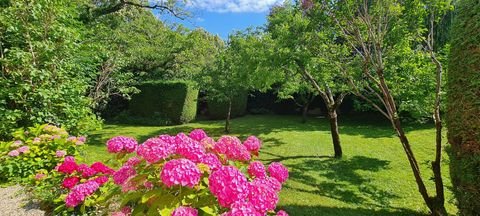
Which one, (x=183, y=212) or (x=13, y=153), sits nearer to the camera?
(x=183, y=212)

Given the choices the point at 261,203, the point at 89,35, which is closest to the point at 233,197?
the point at 261,203

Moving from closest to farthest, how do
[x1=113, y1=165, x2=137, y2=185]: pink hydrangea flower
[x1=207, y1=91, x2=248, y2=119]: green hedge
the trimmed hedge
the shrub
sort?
[x1=113, y1=165, x2=137, y2=185]: pink hydrangea flower → the trimmed hedge → the shrub → [x1=207, y1=91, x2=248, y2=119]: green hedge

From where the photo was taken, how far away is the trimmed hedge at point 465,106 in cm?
307

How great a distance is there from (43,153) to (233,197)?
15.0ft

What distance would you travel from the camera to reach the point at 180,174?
5.19 feet

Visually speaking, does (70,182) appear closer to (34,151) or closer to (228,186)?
(34,151)

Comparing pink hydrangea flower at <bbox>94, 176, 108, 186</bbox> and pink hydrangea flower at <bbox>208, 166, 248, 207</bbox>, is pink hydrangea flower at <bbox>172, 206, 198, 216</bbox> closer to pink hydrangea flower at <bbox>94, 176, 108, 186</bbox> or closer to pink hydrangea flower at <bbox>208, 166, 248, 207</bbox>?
pink hydrangea flower at <bbox>208, 166, 248, 207</bbox>

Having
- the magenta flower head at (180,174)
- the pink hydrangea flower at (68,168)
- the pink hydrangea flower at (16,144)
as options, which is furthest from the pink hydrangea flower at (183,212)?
the pink hydrangea flower at (16,144)

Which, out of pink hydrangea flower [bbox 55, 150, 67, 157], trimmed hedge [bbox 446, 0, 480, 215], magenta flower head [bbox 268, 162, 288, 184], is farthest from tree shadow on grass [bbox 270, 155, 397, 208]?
pink hydrangea flower [bbox 55, 150, 67, 157]

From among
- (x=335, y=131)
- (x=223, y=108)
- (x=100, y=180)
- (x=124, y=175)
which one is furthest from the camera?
(x=223, y=108)

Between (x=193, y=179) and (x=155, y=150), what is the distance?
0.34 metres

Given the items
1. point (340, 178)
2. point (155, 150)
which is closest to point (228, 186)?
point (155, 150)

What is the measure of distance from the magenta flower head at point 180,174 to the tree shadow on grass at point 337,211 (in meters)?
3.62

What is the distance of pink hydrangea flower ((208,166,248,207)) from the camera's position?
5.21ft
